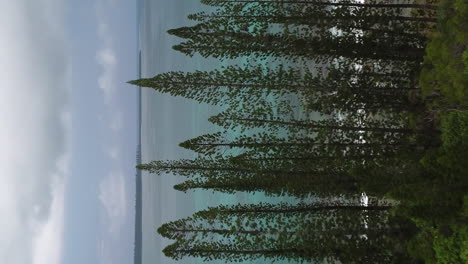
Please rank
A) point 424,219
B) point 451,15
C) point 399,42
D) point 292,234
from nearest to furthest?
point 424,219
point 451,15
point 292,234
point 399,42

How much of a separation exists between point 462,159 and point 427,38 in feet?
27.5

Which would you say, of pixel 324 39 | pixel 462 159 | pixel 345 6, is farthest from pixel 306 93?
pixel 462 159

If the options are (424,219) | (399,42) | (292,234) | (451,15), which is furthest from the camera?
(399,42)

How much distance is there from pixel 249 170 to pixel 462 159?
405 inches

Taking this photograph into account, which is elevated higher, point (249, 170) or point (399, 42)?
point (399, 42)

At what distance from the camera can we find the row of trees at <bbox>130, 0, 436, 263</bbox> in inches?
855

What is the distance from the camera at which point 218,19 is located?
2381cm

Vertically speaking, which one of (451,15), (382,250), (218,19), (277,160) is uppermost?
(218,19)

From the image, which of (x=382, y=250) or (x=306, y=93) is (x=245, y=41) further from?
(x=382, y=250)

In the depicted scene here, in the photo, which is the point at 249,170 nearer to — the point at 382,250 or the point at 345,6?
the point at 382,250

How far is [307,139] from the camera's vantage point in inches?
921

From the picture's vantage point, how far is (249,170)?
2353 cm

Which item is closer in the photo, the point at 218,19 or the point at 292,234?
the point at 292,234

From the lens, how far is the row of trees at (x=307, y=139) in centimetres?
2172
